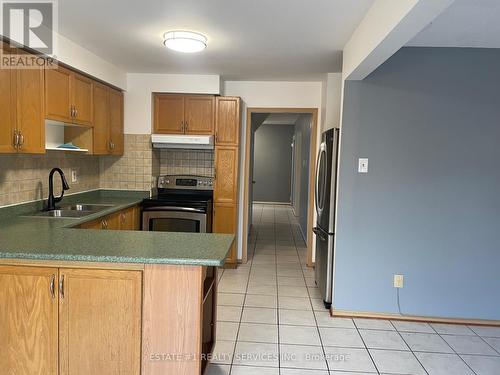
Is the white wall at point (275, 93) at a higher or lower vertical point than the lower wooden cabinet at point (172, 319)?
higher

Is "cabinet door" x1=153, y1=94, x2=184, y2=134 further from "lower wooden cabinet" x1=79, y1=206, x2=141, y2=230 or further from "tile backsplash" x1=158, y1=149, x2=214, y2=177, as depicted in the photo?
"lower wooden cabinet" x1=79, y1=206, x2=141, y2=230

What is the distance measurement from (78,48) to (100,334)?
8.06ft

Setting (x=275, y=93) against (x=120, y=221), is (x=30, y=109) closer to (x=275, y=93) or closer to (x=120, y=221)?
(x=120, y=221)

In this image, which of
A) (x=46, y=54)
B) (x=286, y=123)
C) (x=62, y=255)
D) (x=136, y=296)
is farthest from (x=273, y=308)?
(x=286, y=123)

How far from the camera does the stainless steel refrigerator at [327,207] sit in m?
3.14

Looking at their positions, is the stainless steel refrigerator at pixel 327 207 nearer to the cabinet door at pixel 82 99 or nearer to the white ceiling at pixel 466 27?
the white ceiling at pixel 466 27

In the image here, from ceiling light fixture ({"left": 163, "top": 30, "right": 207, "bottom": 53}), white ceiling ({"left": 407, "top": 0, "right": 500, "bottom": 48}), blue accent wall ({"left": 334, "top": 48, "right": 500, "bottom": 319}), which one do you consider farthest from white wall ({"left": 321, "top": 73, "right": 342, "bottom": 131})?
ceiling light fixture ({"left": 163, "top": 30, "right": 207, "bottom": 53})

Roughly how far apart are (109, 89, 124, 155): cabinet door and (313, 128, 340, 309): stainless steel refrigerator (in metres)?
2.22

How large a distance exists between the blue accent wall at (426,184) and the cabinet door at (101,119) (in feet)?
7.71

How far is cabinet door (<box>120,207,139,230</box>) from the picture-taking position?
3.59 meters

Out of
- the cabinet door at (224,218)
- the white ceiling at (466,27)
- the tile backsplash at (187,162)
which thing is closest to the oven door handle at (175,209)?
the cabinet door at (224,218)

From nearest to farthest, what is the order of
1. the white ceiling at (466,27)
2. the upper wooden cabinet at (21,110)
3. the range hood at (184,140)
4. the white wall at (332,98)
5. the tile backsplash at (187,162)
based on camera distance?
1. the white ceiling at (466,27)
2. the upper wooden cabinet at (21,110)
3. the white wall at (332,98)
4. the range hood at (184,140)
5. the tile backsplash at (187,162)

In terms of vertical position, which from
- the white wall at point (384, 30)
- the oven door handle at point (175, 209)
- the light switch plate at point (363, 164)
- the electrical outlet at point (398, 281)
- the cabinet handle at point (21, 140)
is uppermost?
the white wall at point (384, 30)

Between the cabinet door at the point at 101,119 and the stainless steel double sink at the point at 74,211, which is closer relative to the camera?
the stainless steel double sink at the point at 74,211
